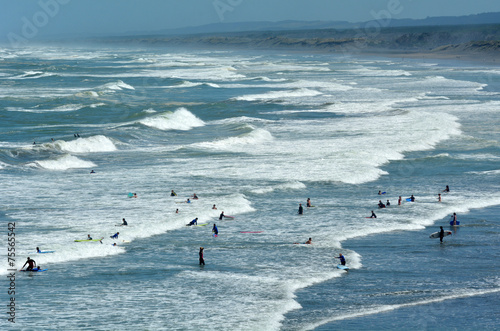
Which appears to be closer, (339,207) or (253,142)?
(339,207)

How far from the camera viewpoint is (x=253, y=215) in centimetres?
3259

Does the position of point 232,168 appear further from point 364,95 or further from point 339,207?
point 364,95

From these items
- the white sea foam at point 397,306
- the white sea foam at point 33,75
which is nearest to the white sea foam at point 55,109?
the white sea foam at point 33,75

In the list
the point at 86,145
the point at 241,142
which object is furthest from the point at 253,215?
the point at 86,145

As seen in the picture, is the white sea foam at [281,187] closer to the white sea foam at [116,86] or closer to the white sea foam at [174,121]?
the white sea foam at [174,121]

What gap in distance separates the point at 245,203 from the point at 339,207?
4.63 m

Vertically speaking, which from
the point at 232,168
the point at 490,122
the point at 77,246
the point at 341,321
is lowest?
the point at 341,321

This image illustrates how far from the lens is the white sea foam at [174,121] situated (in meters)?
61.9

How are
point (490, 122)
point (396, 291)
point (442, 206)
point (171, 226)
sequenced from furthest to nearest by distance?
1. point (490, 122)
2. point (442, 206)
3. point (171, 226)
4. point (396, 291)

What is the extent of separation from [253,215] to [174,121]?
32.5 m

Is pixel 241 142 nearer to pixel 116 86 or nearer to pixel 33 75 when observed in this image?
pixel 116 86

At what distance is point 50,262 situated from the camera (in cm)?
2550

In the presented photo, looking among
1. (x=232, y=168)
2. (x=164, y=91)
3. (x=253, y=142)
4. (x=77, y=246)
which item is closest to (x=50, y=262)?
(x=77, y=246)

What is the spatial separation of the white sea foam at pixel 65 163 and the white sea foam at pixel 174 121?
16948mm
